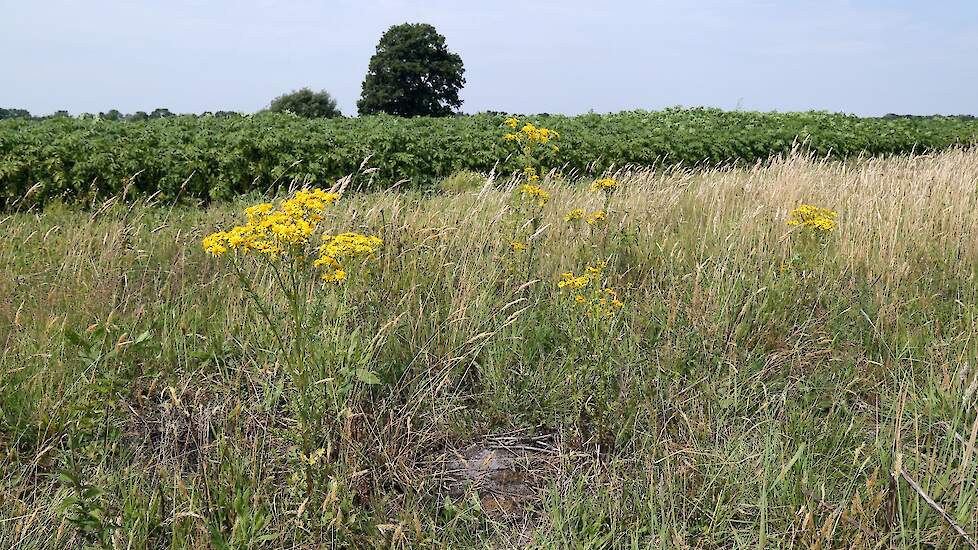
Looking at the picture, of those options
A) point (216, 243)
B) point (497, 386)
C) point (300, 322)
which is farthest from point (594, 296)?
point (216, 243)

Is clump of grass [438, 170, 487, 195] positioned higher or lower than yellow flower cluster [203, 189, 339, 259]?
lower

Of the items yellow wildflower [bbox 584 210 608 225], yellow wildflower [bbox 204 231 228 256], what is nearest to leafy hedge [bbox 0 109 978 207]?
yellow wildflower [bbox 584 210 608 225]

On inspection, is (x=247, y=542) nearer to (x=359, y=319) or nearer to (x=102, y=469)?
(x=102, y=469)

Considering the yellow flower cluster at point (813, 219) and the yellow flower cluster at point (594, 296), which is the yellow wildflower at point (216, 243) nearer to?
the yellow flower cluster at point (594, 296)

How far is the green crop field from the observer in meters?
2.13

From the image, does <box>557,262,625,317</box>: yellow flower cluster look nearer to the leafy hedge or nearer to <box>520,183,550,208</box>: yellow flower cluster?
<box>520,183,550,208</box>: yellow flower cluster

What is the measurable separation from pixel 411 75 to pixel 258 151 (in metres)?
29.6

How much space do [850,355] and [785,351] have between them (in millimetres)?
289

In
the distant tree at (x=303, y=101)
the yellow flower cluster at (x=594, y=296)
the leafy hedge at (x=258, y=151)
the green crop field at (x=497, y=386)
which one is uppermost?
the distant tree at (x=303, y=101)

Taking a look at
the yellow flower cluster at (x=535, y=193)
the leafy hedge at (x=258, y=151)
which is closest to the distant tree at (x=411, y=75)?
the leafy hedge at (x=258, y=151)

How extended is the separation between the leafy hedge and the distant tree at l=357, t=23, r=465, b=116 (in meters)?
23.7

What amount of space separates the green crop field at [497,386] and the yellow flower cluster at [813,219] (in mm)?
67

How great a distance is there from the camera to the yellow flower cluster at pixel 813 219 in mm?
3908

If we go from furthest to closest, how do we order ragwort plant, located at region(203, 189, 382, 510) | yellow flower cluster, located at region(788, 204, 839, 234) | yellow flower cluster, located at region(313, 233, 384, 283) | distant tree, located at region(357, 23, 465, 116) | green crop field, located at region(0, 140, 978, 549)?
1. distant tree, located at region(357, 23, 465, 116)
2. yellow flower cluster, located at region(788, 204, 839, 234)
3. yellow flower cluster, located at region(313, 233, 384, 283)
4. ragwort plant, located at region(203, 189, 382, 510)
5. green crop field, located at region(0, 140, 978, 549)
